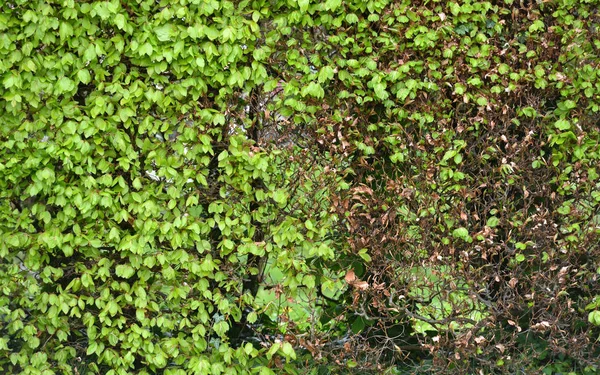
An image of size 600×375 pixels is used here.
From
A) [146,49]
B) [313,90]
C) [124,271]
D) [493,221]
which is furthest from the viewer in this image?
[493,221]

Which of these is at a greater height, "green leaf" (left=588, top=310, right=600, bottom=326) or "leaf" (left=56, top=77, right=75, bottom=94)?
"leaf" (left=56, top=77, right=75, bottom=94)

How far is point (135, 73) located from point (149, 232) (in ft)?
2.93

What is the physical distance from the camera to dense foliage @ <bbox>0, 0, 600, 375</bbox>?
167 inches

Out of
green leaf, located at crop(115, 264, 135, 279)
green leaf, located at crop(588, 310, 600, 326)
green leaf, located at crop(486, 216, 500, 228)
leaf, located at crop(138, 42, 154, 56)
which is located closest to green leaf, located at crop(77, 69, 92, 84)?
leaf, located at crop(138, 42, 154, 56)

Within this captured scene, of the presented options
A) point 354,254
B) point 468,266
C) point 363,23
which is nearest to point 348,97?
point 363,23

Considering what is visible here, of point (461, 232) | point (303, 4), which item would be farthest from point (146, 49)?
point (461, 232)

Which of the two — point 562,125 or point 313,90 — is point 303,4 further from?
point 562,125

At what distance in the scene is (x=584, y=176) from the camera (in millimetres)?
4496

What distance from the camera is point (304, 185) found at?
14.5 feet

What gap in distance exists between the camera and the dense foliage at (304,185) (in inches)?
167

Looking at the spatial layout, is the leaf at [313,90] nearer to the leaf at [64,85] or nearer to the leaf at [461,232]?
the leaf at [461,232]

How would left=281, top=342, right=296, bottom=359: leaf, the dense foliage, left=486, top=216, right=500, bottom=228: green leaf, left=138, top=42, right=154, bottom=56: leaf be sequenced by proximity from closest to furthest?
1. left=138, top=42, right=154, bottom=56: leaf
2. the dense foliage
3. left=281, top=342, right=296, bottom=359: leaf
4. left=486, top=216, right=500, bottom=228: green leaf

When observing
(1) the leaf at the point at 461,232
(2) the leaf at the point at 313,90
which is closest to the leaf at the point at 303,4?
(2) the leaf at the point at 313,90

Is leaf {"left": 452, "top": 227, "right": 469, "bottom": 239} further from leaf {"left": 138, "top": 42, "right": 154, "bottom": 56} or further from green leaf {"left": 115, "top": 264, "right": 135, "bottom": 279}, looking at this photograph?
leaf {"left": 138, "top": 42, "right": 154, "bottom": 56}
